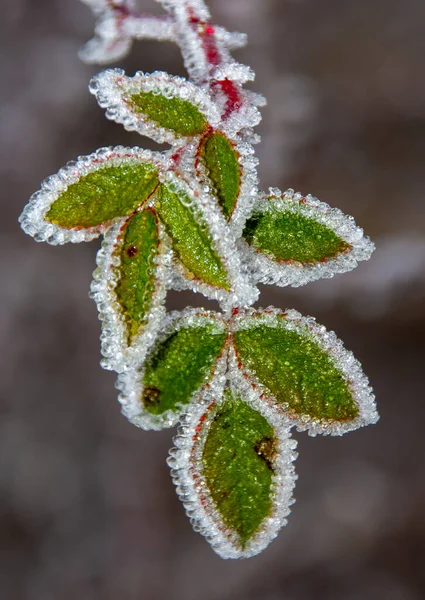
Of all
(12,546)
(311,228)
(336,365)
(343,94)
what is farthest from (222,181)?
(12,546)

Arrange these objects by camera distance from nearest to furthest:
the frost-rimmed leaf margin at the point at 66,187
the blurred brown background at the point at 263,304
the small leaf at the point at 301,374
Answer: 1. the frost-rimmed leaf margin at the point at 66,187
2. the small leaf at the point at 301,374
3. the blurred brown background at the point at 263,304

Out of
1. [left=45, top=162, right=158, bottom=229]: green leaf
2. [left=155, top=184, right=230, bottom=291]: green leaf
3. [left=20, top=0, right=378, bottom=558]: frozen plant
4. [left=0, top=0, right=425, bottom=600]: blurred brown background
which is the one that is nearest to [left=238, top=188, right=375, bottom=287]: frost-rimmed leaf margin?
[left=20, top=0, right=378, bottom=558]: frozen plant

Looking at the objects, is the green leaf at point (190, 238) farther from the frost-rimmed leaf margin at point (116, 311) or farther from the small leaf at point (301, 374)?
the small leaf at point (301, 374)

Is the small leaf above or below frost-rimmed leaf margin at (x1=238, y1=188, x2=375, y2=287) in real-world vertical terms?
below

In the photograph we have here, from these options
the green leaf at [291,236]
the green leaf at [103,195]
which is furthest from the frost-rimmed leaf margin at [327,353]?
the green leaf at [103,195]

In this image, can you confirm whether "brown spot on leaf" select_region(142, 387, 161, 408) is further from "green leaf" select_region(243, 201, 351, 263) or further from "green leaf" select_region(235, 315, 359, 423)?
"green leaf" select_region(243, 201, 351, 263)

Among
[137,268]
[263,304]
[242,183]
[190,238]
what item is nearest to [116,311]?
[137,268]

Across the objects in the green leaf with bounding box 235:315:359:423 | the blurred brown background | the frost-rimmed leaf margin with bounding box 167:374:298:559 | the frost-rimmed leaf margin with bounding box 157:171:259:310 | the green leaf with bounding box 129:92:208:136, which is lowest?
the frost-rimmed leaf margin with bounding box 167:374:298:559
